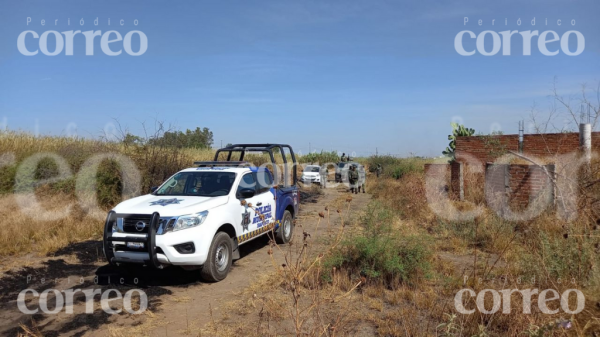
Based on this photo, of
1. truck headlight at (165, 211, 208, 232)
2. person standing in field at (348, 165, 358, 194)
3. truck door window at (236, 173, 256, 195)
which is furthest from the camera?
person standing in field at (348, 165, 358, 194)

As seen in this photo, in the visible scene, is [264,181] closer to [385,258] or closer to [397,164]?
[385,258]

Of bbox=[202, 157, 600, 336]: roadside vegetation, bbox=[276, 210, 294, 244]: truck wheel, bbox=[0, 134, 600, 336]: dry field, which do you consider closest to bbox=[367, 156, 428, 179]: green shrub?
bbox=[0, 134, 600, 336]: dry field

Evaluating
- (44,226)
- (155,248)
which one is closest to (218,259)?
(155,248)

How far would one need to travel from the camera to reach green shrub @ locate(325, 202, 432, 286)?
5.98m

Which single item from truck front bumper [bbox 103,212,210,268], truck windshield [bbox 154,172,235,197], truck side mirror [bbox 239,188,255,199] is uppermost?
truck windshield [bbox 154,172,235,197]

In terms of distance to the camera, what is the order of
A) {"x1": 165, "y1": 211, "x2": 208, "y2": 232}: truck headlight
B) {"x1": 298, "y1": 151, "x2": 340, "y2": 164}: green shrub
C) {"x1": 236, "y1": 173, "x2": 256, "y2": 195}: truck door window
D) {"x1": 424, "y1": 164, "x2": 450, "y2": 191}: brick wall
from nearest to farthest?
{"x1": 165, "y1": 211, "x2": 208, "y2": 232}: truck headlight → {"x1": 236, "y1": 173, "x2": 256, "y2": 195}: truck door window → {"x1": 424, "y1": 164, "x2": 450, "y2": 191}: brick wall → {"x1": 298, "y1": 151, "x2": 340, "y2": 164}: green shrub

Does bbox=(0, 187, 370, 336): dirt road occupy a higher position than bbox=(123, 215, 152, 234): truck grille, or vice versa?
bbox=(123, 215, 152, 234): truck grille

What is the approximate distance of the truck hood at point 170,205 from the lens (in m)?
6.02

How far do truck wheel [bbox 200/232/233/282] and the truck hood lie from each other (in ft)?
1.79

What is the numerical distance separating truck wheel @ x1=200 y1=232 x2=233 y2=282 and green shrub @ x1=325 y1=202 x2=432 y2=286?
1.64m

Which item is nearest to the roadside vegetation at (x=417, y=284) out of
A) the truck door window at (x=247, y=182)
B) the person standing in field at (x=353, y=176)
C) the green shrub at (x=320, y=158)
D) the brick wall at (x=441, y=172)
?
the truck door window at (x=247, y=182)

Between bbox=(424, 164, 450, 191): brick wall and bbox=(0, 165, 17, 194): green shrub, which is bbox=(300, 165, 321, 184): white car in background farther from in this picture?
bbox=(0, 165, 17, 194): green shrub

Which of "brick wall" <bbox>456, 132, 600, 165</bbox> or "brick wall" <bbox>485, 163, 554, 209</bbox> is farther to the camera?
"brick wall" <bbox>456, 132, 600, 165</bbox>

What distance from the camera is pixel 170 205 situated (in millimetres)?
6250
